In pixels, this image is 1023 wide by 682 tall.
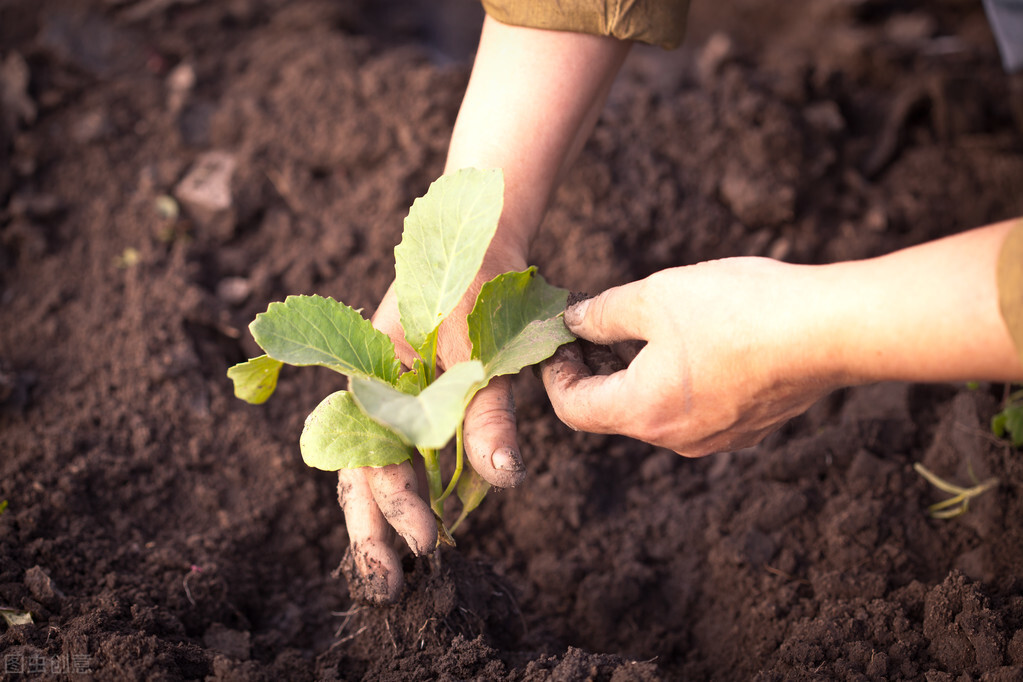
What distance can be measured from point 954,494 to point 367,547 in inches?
57.4

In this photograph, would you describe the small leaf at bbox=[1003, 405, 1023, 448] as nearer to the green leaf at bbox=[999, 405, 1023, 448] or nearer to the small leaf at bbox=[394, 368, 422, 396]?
the green leaf at bbox=[999, 405, 1023, 448]

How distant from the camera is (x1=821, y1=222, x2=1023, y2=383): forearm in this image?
1.12m

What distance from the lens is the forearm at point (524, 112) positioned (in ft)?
5.87

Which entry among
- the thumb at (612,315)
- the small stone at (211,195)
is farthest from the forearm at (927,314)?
the small stone at (211,195)

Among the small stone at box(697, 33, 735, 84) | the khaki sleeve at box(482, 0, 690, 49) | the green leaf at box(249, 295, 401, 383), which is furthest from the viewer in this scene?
the small stone at box(697, 33, 735, 84)

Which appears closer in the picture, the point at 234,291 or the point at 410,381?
the point at 410,381

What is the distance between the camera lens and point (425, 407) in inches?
44.4

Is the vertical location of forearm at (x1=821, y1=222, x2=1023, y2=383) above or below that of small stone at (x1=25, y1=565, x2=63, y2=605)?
above

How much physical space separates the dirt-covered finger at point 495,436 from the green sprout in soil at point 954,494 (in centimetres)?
114

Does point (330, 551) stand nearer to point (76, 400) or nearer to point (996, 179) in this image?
point (76, 400)

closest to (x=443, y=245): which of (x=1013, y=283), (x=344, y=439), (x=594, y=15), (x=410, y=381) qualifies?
(x=410, y=381)

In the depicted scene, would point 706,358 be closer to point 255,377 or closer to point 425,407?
point 425,407

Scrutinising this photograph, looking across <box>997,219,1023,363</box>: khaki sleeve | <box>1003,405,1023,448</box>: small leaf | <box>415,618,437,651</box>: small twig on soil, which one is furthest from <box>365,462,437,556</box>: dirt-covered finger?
<box>1003,405,1023,448</box>: small leaf

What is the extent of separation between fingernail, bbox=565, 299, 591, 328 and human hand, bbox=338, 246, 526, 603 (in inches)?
6.9
